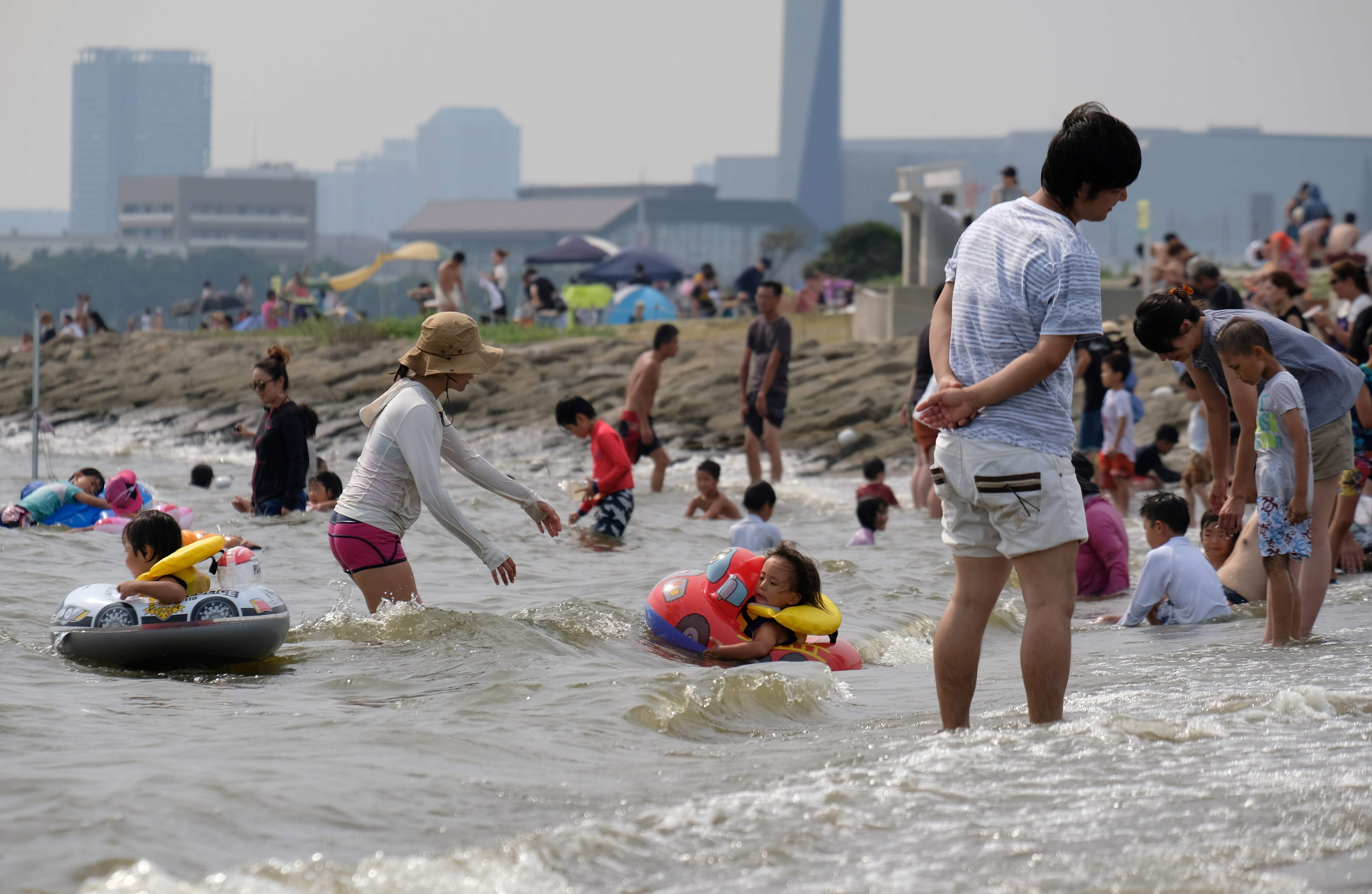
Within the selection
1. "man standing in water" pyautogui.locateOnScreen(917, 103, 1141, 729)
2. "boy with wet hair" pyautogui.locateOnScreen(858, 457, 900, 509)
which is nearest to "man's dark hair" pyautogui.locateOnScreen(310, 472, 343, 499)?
"boy with wet hair" pyautogui.locateOnScreen(858, 457, 900, 509)

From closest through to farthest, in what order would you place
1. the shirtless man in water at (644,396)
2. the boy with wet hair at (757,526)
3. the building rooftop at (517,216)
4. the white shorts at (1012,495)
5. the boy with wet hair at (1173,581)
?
the white shorts at (1012,495) → the boy with wet hair at (1173,581) → the boy with wet hair at (757,526) → the shirtless man in water at (644,396) → the building rooftop at (517,216)

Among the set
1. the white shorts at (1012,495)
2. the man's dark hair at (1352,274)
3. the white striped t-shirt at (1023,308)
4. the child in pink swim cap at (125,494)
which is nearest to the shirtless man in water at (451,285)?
the child in pink swim cap at (125,494)

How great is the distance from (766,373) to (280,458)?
19.9ft

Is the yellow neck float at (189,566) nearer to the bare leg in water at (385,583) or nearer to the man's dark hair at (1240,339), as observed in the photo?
the bare leg in water at (385,583)

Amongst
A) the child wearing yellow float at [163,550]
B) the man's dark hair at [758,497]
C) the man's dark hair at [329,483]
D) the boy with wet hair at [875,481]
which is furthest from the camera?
the boy with wet hair at [875,481]

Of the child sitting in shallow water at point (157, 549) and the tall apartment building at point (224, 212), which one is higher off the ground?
the tall apartment building at point (224, 212)

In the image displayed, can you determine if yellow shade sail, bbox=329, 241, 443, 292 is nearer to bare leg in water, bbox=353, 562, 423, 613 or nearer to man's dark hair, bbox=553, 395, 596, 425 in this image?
man's dark hair, bbox=553, 395, 596, 425

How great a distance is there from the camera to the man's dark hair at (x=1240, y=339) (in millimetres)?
5441

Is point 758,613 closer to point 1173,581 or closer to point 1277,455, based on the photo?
point 1173,581

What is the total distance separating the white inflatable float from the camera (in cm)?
598

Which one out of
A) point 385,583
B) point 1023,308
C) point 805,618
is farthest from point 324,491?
point 1023,308

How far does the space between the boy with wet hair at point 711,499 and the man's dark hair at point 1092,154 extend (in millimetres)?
8458

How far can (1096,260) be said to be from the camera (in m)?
3.85

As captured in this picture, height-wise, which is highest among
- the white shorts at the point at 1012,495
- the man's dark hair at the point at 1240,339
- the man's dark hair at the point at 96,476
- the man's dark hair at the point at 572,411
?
the man's dark hair at the point at 1240,339
